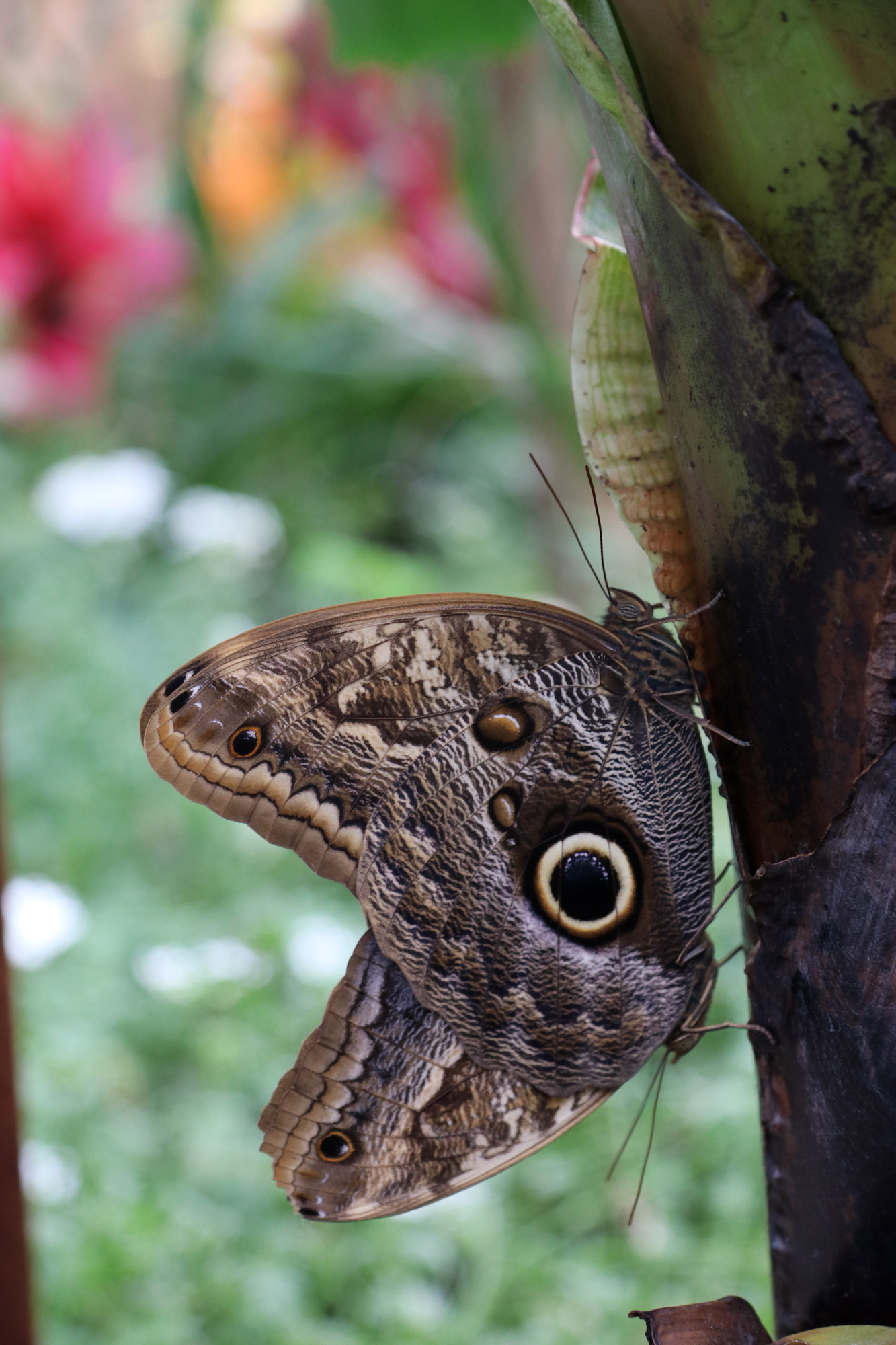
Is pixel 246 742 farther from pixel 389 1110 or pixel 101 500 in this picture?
pixel 101 500

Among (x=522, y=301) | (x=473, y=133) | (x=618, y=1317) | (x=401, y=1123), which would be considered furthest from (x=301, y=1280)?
(x=473, y=133)

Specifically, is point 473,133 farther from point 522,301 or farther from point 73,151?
point 73,151

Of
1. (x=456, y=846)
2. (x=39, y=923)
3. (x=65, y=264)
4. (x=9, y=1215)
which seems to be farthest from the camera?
(x=65, y=264)

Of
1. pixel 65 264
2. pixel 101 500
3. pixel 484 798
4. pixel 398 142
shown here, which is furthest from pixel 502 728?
pixel 398 142

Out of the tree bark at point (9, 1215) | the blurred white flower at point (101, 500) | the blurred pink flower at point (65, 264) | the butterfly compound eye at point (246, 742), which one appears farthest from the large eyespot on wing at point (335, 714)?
the blurred pink flower at point (65, 264)

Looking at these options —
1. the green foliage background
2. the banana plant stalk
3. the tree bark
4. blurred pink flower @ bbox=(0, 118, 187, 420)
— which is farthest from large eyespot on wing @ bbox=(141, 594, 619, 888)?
blurred pink flower @ bbox=(0, 118, 187, 420)

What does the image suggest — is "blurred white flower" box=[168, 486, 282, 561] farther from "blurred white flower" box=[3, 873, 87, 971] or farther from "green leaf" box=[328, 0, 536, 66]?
"green leaf" box=[328, 0, 536, 66]
